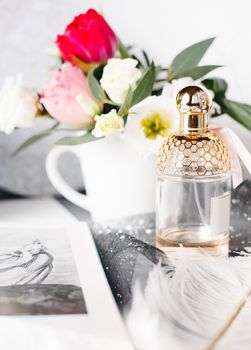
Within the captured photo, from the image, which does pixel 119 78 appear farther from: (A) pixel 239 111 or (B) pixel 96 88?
(A) pixel 239 111

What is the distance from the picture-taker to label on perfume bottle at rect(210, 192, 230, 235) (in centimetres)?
61

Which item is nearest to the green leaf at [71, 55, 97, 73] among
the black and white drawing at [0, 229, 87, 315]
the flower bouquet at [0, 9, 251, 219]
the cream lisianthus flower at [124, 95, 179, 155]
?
the flower bouquet at [0, 9, 251, 219]

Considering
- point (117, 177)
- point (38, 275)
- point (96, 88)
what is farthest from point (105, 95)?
point (38, 275)

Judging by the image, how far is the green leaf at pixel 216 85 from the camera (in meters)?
0.75

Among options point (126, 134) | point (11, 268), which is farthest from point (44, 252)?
point (126, 134)

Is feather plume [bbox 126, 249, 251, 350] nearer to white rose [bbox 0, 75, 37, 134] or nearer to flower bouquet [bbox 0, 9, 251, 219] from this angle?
flower bouquet [bbox 0, 9, 251, 219]

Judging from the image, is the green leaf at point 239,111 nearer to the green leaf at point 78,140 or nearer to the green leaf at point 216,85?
the green leaf at point 216,85

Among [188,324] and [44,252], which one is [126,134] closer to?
[44,252]

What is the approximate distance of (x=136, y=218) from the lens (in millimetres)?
731

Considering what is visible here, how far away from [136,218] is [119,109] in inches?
6.0

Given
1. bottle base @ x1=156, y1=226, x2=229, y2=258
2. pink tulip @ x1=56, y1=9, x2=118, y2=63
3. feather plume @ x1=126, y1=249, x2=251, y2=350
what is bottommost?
bottle base @ x1=156, y1=226, x2=229, y2=258

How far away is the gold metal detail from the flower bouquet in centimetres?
4

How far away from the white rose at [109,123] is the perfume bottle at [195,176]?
6 centimetres

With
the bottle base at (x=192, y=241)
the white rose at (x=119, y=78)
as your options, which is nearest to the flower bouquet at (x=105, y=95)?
the white rose at (x=119, y=78)
